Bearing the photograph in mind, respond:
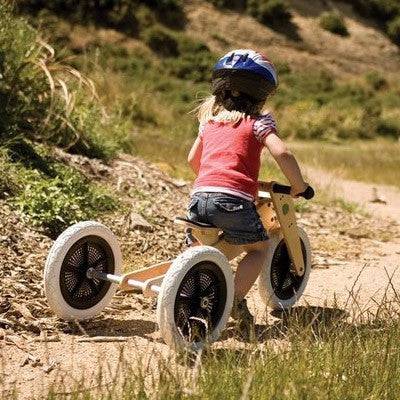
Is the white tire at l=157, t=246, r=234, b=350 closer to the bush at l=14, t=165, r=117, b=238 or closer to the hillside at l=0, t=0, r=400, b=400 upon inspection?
the hillside at l=0, t=0, r=400, b=400

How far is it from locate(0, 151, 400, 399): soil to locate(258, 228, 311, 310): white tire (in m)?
0.11

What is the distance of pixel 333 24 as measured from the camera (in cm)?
3872

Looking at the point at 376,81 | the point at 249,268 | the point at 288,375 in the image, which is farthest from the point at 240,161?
the point at 376,81

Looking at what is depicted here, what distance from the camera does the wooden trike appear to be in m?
4.40

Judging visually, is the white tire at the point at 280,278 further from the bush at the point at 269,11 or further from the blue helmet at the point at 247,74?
the bush at the point at 269,11

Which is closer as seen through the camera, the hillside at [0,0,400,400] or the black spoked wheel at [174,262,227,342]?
the hillside at [0,0,400,400]

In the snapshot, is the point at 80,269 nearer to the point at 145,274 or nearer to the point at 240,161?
the point at 145,274

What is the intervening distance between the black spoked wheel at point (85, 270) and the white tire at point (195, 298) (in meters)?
0.72

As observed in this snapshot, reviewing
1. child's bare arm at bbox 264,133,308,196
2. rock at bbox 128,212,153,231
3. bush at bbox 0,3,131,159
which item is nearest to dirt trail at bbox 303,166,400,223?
bush at bbox 0,3,131,159

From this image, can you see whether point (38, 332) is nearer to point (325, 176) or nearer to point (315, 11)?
point (325, 176)

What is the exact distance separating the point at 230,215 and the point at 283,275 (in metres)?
0.94

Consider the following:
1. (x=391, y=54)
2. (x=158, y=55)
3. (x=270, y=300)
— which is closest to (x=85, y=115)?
(x=270, y=300)

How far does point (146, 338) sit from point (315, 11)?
3714 centimetres

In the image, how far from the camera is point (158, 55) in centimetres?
3272
